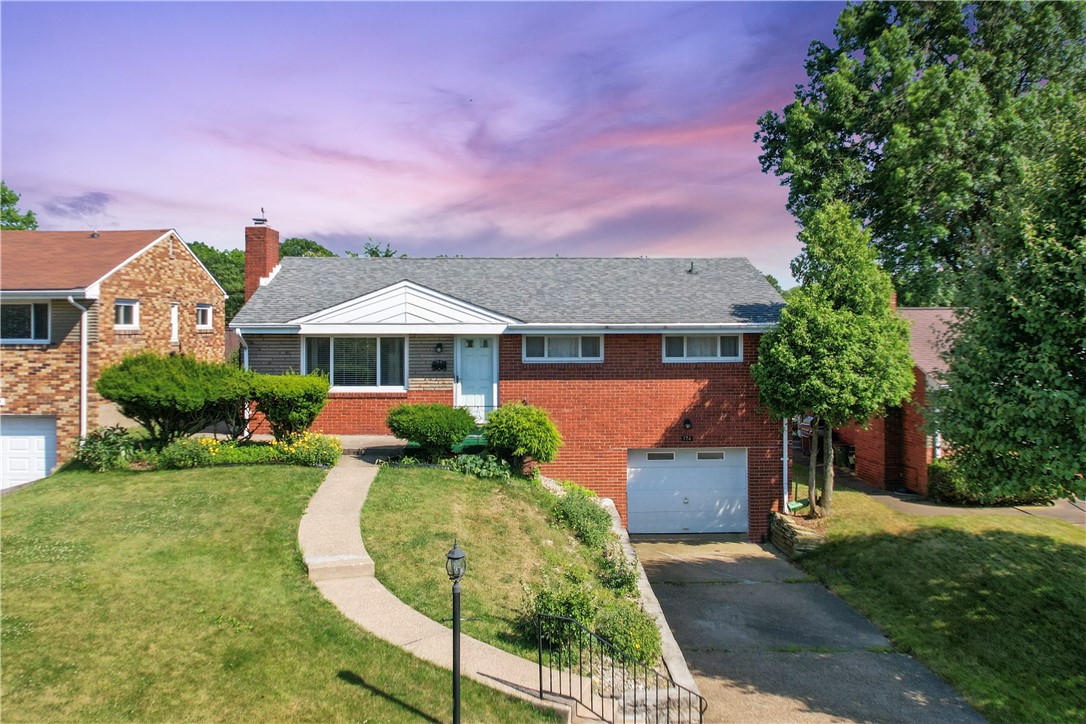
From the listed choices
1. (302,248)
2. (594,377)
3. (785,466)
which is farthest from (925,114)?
(302,248)

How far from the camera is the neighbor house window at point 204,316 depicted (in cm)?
2375

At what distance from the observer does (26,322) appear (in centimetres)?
1692

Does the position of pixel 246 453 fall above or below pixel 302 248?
below

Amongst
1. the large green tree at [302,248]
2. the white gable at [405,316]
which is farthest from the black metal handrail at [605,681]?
the large green tree at [302,248]

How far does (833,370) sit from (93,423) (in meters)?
18.9

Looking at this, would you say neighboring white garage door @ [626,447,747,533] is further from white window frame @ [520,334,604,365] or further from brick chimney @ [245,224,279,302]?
brick chimney @ [245,224,279,302]

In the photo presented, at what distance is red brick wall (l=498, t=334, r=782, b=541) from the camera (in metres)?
16.7

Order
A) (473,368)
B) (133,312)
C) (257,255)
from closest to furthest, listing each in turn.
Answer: (473,368), (257,255), (133,312)

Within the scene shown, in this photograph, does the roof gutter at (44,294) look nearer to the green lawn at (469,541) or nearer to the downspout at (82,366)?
the downspout at (82,366)

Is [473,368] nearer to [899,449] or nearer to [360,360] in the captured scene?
[360,360]

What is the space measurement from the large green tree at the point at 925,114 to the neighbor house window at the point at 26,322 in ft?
72.4

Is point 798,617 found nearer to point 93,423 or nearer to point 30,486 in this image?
point 30,486

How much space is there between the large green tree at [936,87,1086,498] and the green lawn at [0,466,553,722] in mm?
7514

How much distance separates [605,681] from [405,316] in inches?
440
